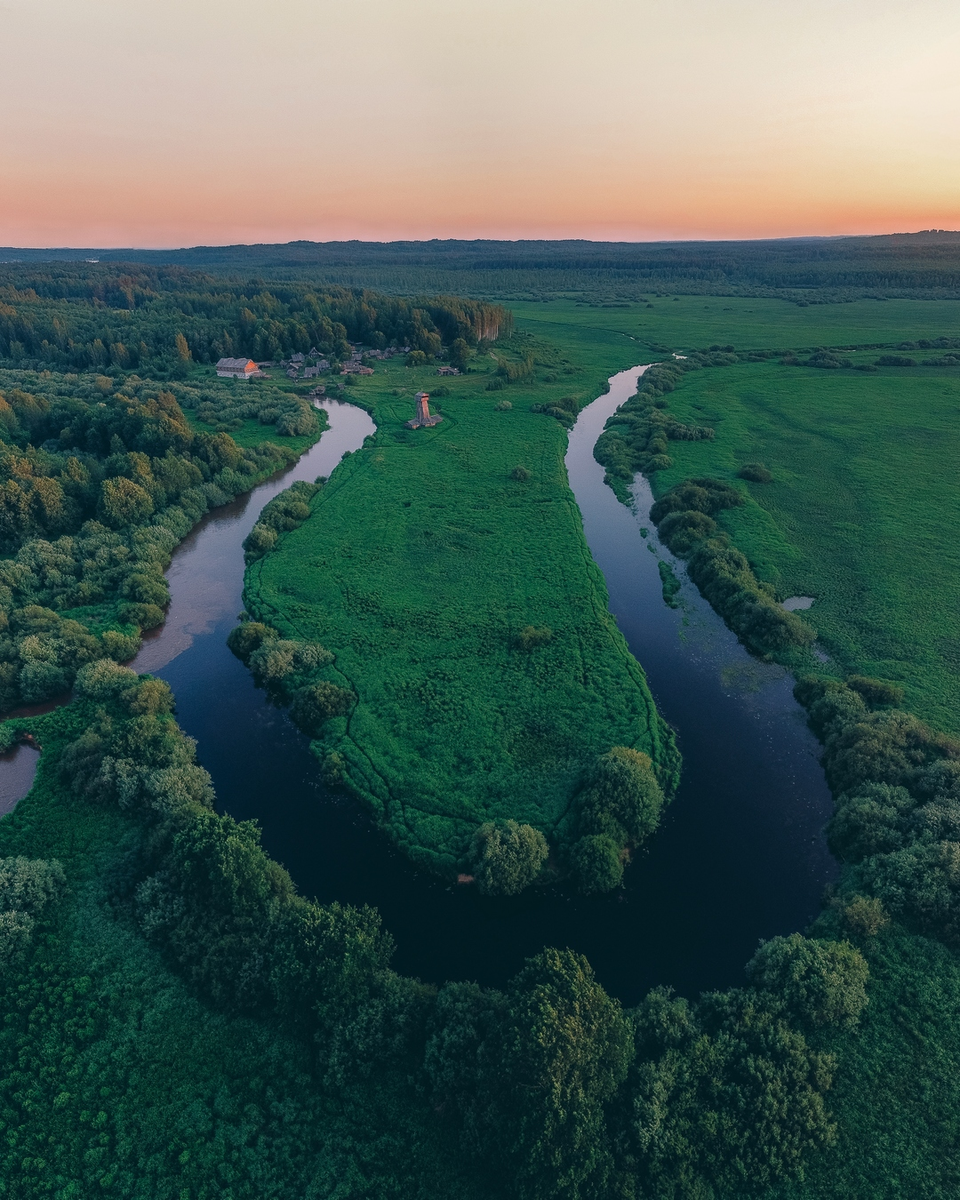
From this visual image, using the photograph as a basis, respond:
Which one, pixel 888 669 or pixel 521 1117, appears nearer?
pixel 521 1117

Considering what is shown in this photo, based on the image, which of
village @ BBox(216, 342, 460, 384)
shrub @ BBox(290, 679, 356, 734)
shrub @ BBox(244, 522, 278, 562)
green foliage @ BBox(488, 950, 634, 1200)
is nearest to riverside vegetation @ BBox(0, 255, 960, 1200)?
green foliage @ BBox(488, 950, 634, 1200)

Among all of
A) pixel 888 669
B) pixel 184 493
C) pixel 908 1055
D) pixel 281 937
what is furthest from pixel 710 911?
pixel 184 493

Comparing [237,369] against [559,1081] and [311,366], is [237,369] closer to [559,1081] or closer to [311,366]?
[311,366]

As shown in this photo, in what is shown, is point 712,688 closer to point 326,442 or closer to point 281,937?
point 281,937

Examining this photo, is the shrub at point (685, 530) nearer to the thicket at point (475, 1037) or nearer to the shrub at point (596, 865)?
the shrub at point (596, 865)

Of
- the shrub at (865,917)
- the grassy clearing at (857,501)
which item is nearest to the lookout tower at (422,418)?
the grassy clearing at (857,501)

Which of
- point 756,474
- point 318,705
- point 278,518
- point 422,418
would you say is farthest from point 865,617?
point 422,418

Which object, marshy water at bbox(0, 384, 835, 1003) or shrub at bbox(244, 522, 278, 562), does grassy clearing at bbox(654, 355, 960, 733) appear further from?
shrub at bbox(244, 522, 278, 562)
